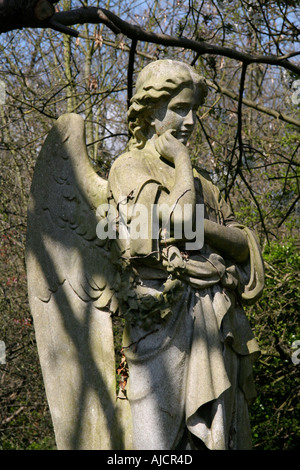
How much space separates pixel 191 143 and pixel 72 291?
5289 mm

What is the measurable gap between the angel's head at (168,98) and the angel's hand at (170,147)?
0.07 meters

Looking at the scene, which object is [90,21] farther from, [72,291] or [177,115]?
[72,291]

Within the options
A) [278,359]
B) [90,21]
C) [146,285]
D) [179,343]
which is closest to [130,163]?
[146,285]

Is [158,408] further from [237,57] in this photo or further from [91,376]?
[237,57]

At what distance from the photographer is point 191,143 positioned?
32.6 ft

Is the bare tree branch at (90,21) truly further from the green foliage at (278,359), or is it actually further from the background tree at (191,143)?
the green foliage at (278,359)

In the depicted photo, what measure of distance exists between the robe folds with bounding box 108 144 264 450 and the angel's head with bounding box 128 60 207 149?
0.22m

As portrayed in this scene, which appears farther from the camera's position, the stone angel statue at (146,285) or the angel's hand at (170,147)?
the angel's hand at (170,147)

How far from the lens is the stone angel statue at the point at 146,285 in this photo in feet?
14.5

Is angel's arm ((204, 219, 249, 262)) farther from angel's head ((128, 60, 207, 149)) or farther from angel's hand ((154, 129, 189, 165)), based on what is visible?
angel's head ((128, 60, 207, 149))

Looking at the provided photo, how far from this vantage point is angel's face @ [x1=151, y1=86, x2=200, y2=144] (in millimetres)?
4715

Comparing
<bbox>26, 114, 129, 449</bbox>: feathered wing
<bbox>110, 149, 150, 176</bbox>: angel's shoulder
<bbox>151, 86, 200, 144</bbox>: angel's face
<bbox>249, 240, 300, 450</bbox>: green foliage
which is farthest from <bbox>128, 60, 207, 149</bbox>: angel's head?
<bbox>249, 240, 300, 450</bbox>: green foliage

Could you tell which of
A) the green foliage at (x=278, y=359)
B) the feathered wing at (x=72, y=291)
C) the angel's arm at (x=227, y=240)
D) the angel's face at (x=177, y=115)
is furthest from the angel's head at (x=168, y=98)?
the green foliage at (x=278, y=359)
